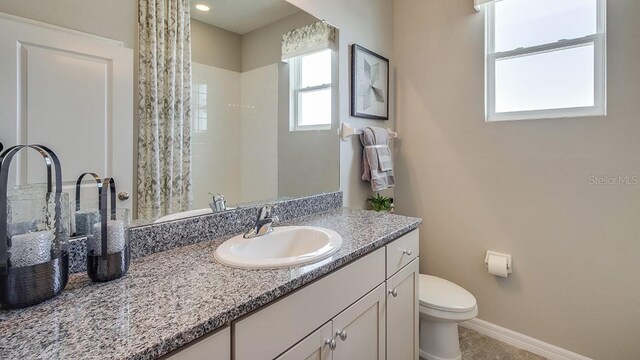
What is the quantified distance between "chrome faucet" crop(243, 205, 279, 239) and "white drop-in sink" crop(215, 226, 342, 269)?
16 mm

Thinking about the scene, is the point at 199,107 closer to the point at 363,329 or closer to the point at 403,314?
the point at 363,329

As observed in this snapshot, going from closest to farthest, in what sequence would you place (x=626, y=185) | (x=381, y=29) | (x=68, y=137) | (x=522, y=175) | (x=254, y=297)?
(x=254, y=297) → (x=68, y=137) → (x=626, y=185) → (x=522, y=175) → (x=381, y=29)

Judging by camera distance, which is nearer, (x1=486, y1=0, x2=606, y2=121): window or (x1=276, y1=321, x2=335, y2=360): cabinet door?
(x1=276, y1=321, x2=335, y2=360): cabinet door

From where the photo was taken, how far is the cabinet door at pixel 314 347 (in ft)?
2.71

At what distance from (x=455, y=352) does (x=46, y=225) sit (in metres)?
1.97

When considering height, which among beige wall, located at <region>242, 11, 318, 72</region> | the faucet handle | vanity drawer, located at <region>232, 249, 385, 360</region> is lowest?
vanity drawer, located at <region>232, 249, 385, 360</region>

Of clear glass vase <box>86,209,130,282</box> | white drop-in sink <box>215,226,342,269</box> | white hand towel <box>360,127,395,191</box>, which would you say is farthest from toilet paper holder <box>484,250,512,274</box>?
clear glass vase <box>86,209,130,282</box>

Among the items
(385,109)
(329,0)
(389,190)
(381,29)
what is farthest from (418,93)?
(329,0)

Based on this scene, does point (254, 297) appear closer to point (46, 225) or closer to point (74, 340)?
point (74, 340)

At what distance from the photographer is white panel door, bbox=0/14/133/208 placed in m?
0.78

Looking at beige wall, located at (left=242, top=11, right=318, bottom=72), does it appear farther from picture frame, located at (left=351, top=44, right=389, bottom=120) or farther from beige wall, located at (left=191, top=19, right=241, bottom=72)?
picture frame, located at (left=351, top=44, right=389, bottom=120)

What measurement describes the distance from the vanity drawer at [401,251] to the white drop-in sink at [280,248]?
27 cm

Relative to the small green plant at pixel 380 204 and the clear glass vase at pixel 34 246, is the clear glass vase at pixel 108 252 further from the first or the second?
the small green plant at pixel 380 204

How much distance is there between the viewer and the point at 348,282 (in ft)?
3.46
